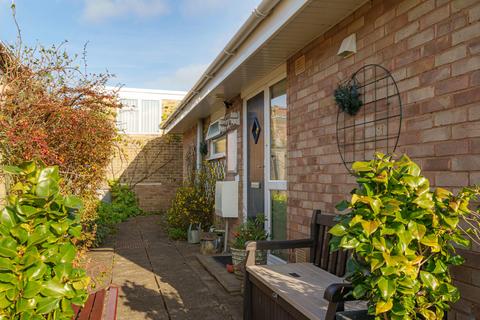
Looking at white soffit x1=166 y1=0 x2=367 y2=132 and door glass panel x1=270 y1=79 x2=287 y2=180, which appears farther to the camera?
door glass panel x1=270 y1=79 x2=287 y2=180

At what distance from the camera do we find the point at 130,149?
13.6 metres

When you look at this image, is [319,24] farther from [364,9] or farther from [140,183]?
[140,183]

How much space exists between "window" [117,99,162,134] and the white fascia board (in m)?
8.30

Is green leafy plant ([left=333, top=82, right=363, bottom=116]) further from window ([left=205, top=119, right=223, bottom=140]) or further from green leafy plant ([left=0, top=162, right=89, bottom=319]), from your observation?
window ([left=205, top=119, right=223, bottom=140])

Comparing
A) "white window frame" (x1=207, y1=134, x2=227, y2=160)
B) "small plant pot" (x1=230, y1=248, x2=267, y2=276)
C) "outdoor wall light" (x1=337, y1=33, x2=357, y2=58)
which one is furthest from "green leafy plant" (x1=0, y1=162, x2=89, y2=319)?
"white window frame" (x1=207, y1=134, x2=227, y2=160)

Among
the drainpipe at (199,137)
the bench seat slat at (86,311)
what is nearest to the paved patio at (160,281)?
the bench seat slat at (86,311)

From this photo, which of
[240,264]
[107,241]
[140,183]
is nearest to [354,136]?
[240,264]

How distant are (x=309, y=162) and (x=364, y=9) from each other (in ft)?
5.08

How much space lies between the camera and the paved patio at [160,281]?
3.92 meters

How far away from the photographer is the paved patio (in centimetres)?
392

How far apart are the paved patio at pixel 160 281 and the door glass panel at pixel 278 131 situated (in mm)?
1637

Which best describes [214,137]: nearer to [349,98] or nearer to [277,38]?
[277,38]

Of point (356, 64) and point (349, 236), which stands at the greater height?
point (356, 64)

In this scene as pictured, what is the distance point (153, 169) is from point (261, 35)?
10.3m
